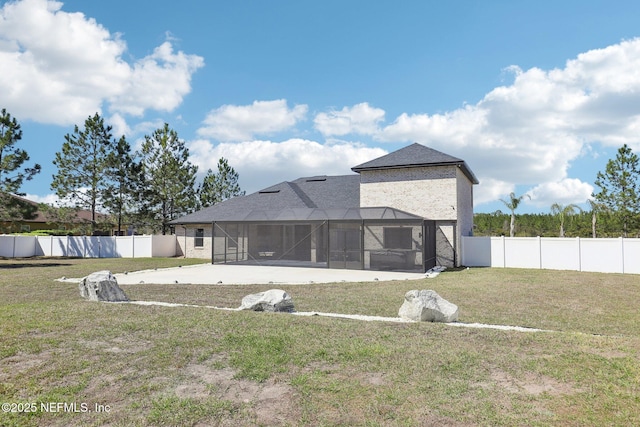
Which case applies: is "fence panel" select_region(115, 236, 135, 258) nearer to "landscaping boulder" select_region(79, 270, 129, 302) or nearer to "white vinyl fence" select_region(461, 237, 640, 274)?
"landscaping boulder" select_region(79, 270, 129, 302)

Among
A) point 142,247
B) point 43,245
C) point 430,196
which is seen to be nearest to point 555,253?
point 430,196

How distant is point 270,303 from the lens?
849cm

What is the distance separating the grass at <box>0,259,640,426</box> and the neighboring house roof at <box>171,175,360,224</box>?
15.7m

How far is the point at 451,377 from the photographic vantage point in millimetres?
4699

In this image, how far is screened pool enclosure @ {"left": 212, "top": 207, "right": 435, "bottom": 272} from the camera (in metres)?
19.0

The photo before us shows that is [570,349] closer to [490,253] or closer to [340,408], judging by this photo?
[340,408]

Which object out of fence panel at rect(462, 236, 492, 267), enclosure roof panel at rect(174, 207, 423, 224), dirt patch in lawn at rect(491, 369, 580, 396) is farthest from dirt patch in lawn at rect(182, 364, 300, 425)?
fence panel at rect(462, 236, 492, 267)

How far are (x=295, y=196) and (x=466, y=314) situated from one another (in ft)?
61.0

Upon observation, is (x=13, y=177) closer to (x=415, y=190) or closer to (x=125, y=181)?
(x=125, y=181)

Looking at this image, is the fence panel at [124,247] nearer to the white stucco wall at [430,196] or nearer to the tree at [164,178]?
the tree at [164,178]

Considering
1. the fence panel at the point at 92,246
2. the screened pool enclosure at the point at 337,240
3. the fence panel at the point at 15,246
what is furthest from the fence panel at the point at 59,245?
the screened pool enclosure at the point at 337,240

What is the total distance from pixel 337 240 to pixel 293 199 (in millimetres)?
5113

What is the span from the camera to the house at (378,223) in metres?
19.4

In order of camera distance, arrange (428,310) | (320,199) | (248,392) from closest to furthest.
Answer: (248,392) < (428,310) < (320,199)
